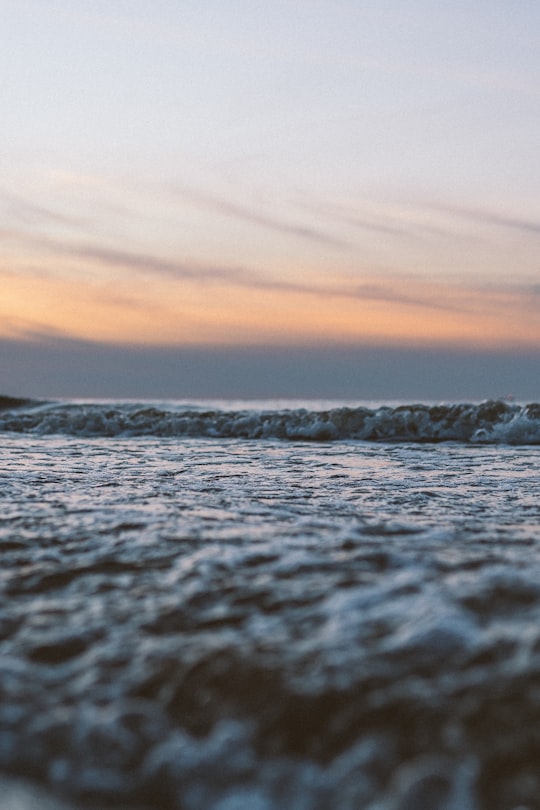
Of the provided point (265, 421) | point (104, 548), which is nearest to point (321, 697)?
point (104, 548)

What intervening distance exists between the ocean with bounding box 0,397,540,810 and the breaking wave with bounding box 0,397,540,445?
27.9 feet

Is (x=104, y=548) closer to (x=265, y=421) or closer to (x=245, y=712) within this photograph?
(x=245, y=712)

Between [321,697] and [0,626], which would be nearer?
[321,697]

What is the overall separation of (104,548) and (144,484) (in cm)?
234

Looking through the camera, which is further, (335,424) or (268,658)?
(335,424)

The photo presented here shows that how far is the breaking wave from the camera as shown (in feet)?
40.2

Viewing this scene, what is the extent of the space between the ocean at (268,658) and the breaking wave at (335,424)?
8497 millimetres

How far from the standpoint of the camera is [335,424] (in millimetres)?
13211

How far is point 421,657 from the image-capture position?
1861 millimetres

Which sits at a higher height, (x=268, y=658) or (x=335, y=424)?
(x=335, y=424)

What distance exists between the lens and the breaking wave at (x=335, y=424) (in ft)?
40.2

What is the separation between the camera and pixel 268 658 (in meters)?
1.89

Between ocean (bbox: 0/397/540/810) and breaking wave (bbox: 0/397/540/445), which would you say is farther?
breaking wave (bbox: 0/397/540/445)

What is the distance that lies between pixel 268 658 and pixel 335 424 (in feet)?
37.4
